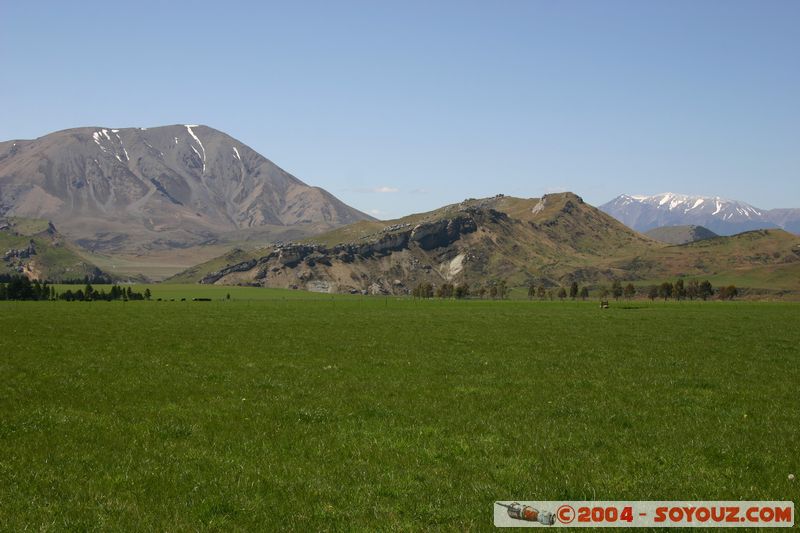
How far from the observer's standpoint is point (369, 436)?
59.6 ft

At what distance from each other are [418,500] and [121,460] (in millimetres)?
7771

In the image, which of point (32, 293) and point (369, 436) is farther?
point (32, 293)

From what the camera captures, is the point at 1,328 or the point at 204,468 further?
the point at 1,328

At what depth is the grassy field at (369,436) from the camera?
43.3 ft

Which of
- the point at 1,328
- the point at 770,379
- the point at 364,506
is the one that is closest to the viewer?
the point at 364,506

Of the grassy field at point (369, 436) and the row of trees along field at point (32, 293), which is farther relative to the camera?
the row of trees along field at point (32, 293)

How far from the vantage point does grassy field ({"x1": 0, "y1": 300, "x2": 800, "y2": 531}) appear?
1319 cm

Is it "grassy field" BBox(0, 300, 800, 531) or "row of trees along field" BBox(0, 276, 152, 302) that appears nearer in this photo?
"grassy field" BBox(0, 300, 800, 531)

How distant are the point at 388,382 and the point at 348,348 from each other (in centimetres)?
1377

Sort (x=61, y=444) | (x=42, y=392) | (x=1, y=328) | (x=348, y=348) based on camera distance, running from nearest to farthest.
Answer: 1. (x=61, y=444)
2. (x=42, y=392)
3. (x=348, y=348)
4. (x=1, y=328)

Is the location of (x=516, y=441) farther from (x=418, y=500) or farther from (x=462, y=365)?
(x=462, y=365)

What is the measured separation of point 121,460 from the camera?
15.8 metres

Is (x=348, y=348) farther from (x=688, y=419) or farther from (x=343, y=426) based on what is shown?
(x=688, y=419)

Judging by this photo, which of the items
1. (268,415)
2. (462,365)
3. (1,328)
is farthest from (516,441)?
(1,328)
